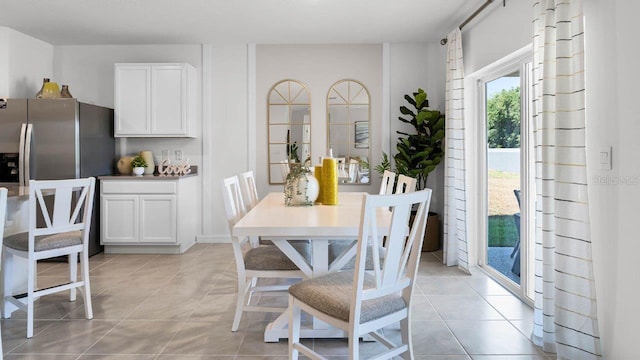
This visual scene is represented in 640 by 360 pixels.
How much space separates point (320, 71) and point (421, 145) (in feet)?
5.16

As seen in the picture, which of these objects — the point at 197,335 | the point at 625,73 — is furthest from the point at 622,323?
the point at 197,335

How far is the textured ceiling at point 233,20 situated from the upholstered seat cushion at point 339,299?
2.85m

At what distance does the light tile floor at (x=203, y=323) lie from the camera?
8.05 ft

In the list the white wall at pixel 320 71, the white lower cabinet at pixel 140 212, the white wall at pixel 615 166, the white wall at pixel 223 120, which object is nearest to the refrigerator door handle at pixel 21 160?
the white lower cabinet at pixel 140 212

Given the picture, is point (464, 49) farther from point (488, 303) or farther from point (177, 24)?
point (177, 24)

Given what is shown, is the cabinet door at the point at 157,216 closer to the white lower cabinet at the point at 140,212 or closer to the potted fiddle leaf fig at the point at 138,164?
the white lower cabinet at the point at 140,212

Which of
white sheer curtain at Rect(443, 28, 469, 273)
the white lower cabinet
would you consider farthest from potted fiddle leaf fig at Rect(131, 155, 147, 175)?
white sheer curtain at Rect(443, 28, 469, 273)

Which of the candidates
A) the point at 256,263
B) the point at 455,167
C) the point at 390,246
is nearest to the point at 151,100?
the point at 256,263

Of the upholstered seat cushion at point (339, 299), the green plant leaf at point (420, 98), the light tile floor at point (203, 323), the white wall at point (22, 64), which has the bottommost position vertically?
the light tile floor at point (203, 323)

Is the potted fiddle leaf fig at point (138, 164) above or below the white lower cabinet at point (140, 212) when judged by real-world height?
above

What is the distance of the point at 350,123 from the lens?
17.8ft

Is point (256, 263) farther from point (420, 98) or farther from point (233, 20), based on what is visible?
point (420, 98)

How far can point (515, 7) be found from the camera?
3.23 m

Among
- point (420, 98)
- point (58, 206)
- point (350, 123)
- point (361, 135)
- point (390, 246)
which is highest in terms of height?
point (420, 98)
